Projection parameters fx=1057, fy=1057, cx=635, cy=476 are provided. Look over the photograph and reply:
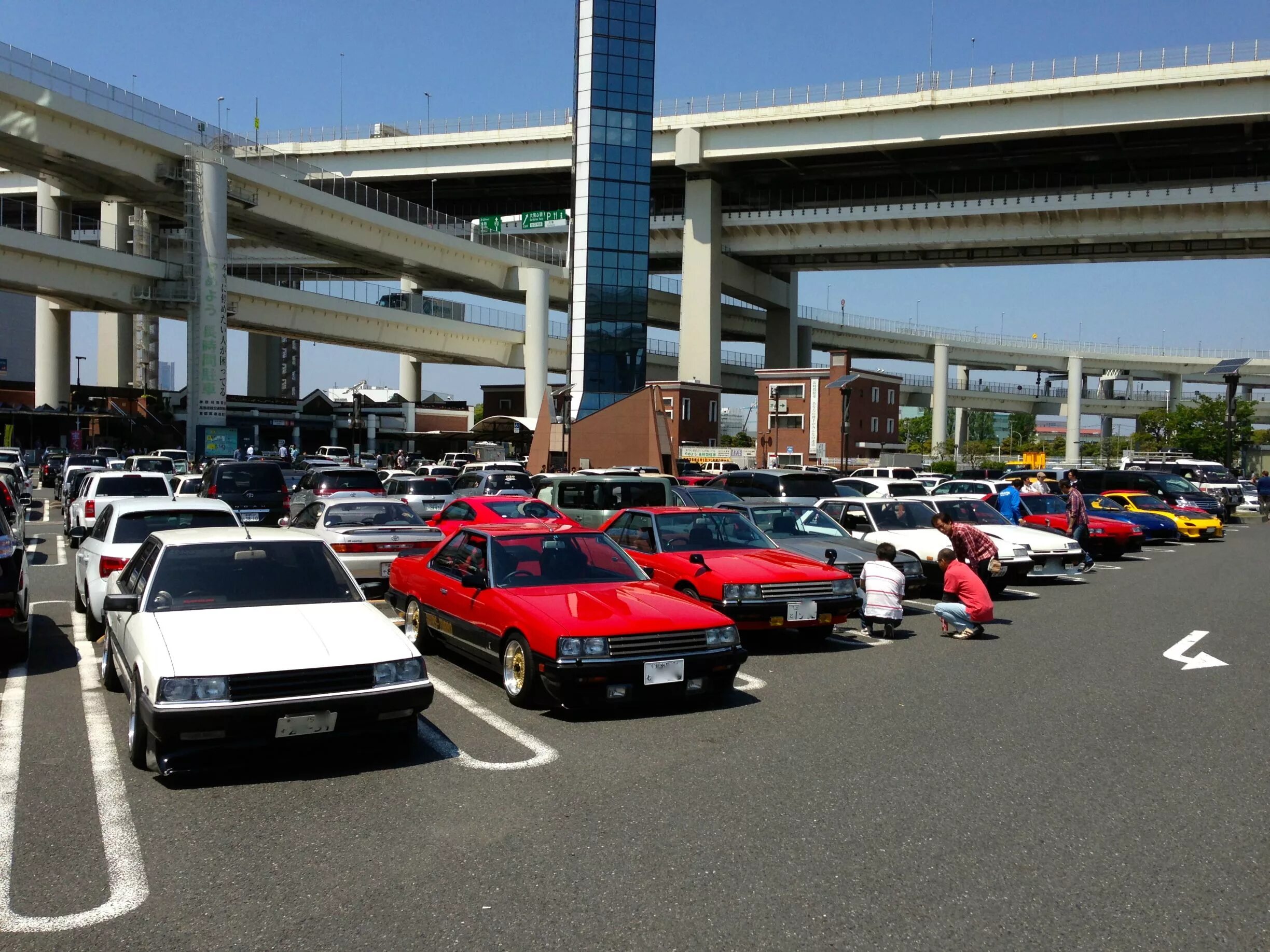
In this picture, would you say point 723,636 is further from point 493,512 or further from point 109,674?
point 493,512

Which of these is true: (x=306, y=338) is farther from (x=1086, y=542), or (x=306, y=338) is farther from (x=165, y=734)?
(x=165, y=734)

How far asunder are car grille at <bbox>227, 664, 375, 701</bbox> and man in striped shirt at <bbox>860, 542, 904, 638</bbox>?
7.37 m

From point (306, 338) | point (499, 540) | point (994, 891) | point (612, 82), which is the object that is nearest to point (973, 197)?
point (612, 82)

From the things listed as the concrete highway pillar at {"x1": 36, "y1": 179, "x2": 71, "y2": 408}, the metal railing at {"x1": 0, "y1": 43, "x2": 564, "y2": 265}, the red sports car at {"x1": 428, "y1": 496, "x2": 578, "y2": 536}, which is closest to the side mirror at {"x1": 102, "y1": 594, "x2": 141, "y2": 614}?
the red sports car at {"x1": 428, "y1": 496, "x2": 578, "y2": 536}

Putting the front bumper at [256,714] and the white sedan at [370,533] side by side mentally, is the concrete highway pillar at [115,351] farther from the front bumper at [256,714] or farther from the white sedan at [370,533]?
the front bumper at [256,714]

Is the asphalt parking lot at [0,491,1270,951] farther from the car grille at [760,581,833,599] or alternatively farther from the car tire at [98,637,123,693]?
the car grille at [760,581,833,599]

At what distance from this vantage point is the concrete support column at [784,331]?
76.1m

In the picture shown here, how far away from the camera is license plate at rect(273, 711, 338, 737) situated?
6449 mm

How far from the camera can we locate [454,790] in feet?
21.4

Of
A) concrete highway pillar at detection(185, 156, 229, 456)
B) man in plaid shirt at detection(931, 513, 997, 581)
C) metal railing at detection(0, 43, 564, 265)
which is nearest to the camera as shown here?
man in plaid shirt at detection(931, 513, 997, 581)

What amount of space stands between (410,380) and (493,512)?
68.6 m

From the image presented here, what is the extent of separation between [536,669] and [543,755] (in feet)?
3.54

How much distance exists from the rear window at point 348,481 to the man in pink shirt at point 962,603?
14214 mm

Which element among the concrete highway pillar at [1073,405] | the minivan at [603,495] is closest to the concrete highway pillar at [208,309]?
the minivan at [603,495]
